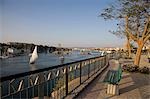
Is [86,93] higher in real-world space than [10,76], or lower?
lower

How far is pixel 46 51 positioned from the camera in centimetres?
11700

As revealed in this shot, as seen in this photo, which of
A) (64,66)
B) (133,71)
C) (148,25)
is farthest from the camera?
(148,25)

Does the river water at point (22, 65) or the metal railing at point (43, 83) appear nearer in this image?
the metal railing at point (43, 83)

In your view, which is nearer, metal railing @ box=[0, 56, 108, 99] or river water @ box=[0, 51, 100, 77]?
metal railing @ box=[0, 56, 108, 99]

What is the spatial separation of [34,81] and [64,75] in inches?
61.0

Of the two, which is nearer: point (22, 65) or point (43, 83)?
point (43, 83)

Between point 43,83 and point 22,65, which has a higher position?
point 43,83

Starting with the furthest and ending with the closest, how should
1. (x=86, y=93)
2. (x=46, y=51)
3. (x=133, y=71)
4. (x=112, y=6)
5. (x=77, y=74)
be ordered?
(x=46, y=51)
(x=112, y=6)
(x=133, y=71)
(x=77, y=74)
(x=86, y=93)

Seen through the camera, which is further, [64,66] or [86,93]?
[86,93]

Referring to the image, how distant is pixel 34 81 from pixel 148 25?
487 inches

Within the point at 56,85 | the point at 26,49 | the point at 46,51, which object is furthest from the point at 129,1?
the point at 46,51

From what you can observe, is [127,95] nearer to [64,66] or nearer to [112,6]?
[64,66]

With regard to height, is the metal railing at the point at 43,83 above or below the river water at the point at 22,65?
above

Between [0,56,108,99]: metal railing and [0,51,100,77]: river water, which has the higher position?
[0,56,108,99]: metal railing
